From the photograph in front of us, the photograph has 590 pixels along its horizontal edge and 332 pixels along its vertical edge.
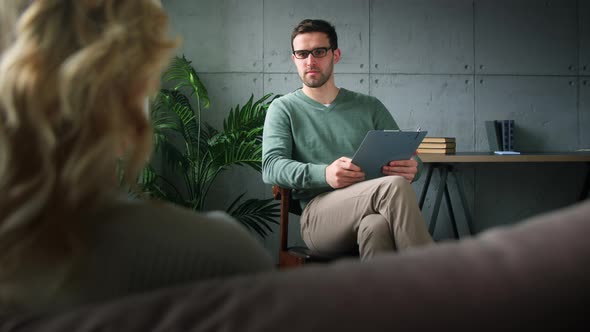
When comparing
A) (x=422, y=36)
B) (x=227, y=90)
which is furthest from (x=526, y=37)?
(x=227, y=90)

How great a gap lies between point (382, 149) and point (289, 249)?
65 cm

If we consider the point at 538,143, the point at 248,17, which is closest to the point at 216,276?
the point at 248,17

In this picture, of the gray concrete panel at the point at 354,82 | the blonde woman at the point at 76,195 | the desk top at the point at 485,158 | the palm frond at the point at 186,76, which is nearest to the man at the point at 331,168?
the palm frond at the point at 186,76

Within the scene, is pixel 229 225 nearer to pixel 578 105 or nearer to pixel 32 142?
pixel 32 142

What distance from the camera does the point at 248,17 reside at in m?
4.70

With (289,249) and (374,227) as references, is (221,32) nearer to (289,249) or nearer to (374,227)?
(289,249)

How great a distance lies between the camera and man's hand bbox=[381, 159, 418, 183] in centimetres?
259

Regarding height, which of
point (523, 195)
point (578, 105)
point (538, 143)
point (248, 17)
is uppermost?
point (248, 17)

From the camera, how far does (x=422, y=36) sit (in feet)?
15.8

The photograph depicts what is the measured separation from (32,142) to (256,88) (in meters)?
4.18

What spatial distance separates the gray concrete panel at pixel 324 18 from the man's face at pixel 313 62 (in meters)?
1.65

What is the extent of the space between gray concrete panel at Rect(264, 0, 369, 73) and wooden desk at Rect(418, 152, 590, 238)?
103 cm

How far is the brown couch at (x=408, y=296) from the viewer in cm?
44

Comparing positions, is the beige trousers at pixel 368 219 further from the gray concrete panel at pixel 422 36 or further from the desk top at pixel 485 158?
the gray concrete panel at pixel 422 36
